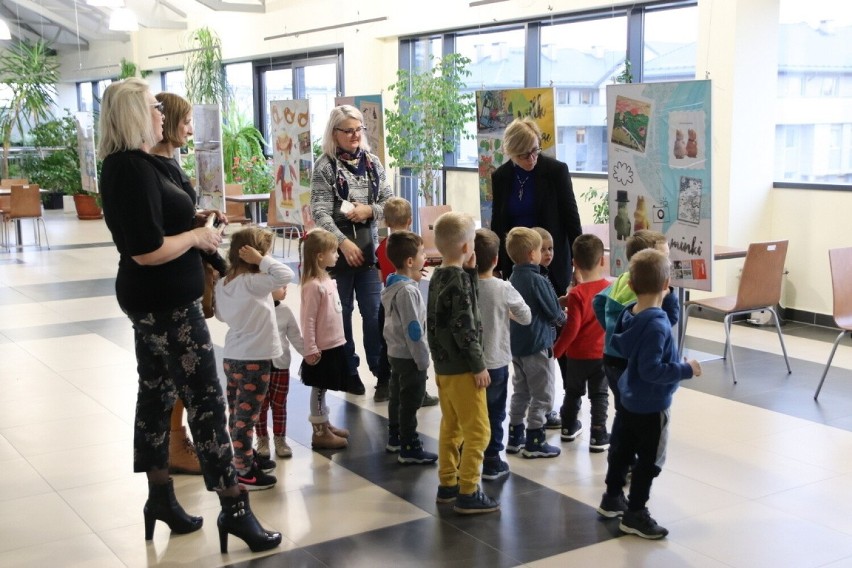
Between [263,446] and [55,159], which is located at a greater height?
[55,159]

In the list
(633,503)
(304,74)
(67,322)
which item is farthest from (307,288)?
(304,74)

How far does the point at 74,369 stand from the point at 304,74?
31.0ft

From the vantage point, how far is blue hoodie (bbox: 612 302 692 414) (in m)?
3.21

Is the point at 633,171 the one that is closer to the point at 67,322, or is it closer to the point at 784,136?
the point at 784,136

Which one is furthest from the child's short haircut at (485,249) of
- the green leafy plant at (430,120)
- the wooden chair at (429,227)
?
the green leafy plant at (430,120)

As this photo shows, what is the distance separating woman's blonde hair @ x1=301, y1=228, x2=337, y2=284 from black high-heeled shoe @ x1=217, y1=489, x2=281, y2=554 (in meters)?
1.27

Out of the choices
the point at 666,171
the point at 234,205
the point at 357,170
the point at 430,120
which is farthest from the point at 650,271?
the point at 234,205

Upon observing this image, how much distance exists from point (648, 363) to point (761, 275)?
9.46 ft

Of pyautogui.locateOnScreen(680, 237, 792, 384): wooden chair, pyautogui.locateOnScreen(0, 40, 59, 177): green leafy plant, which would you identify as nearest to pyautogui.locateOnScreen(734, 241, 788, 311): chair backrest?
pyautogui.locateOnScreen(680, 237, 792, 384): wooden chair

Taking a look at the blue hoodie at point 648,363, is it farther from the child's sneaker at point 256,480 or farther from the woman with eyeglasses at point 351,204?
the woman with eyeglasses at point 351,204

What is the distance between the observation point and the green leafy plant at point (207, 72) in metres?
15.5

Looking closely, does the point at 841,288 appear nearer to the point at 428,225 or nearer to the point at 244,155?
the point at 428,225

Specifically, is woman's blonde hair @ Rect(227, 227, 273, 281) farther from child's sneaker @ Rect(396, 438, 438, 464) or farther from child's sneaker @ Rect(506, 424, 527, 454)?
child's sneaker @ Rect(506, 424, 527, 454)

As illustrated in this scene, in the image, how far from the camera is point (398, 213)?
15.6 ft
